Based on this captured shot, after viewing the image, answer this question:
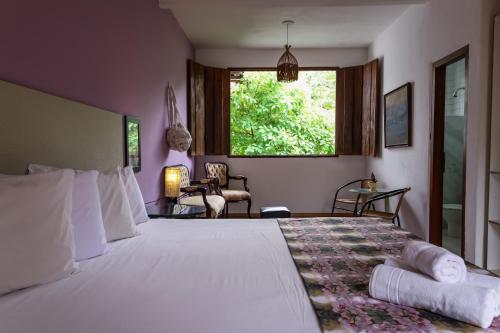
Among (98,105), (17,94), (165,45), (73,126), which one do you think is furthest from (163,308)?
(165,45)

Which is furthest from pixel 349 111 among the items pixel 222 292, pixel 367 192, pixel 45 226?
pixel 45 226

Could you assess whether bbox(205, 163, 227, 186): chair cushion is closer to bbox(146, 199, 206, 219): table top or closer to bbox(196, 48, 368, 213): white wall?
bbox(196, 48, 368, 213): white wall

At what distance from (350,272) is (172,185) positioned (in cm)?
271

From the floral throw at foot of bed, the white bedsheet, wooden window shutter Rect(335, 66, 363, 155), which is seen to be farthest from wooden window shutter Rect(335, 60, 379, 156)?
the white bedsheet

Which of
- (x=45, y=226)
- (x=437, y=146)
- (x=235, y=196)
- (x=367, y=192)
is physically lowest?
(x=235, y=196)

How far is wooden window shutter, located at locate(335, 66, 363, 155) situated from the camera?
18.2 feet

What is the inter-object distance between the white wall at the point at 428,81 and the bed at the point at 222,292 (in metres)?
1.29

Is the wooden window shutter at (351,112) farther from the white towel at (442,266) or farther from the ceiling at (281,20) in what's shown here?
the white towel at (442,266)

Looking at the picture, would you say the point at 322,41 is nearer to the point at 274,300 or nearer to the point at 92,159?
the point at 92,159

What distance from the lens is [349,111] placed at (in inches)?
219

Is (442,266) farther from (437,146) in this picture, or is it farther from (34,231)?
(437,146)

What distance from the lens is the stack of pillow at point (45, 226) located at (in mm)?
1104

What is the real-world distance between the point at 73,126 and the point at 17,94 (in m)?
0.47

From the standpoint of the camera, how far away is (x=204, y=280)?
1.27 meters
